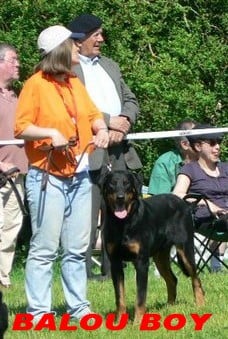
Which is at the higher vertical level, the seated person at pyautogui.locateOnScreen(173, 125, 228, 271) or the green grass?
the seated person at pyautogui.locateOnScreen(173, 125, 228, 271)

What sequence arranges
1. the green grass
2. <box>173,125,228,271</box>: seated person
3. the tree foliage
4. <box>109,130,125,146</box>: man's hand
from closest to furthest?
the green grass, <box>109,130,125,146</box>: man's hand, <box>173,125,228,271</box>: seated person, the tree foliage

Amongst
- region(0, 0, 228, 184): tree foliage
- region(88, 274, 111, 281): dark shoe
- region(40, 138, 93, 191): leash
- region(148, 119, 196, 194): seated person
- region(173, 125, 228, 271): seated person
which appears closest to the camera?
region(40, 138, 93, 191): leash

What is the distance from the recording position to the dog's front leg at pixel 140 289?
7246mm

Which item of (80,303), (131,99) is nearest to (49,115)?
(80,303)

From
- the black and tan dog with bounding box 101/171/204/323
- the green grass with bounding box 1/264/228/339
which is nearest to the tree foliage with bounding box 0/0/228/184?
the green grass with bounding box 1/264/228/339

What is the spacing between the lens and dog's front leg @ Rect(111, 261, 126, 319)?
24.0 feet

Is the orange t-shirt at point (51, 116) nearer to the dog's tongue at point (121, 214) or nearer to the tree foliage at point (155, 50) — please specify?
the dog's tongue at point (121, 214)

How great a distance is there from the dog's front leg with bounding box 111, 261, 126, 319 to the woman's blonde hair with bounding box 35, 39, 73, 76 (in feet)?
4.67

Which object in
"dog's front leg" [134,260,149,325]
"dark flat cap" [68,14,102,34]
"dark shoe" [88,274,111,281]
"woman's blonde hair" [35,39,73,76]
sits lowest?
"dark shoe" [88,274,111,281]

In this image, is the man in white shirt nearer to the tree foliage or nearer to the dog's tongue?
the dog's tongue

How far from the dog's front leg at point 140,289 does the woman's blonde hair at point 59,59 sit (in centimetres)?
147

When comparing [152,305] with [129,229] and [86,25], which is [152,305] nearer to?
[129,229]

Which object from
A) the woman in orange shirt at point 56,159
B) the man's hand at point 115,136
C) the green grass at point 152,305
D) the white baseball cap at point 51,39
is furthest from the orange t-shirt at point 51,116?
the man's hand at point 115,136

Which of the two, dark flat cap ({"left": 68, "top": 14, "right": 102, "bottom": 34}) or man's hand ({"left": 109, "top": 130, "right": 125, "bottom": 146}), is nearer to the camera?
man's hand ({"left": 109, "top": 130, "right": 125, "bottom": 146})
